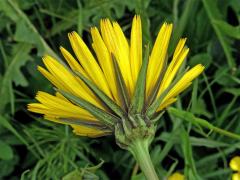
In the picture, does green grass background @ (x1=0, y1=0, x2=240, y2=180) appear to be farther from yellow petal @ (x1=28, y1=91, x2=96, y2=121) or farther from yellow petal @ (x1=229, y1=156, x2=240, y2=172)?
yellow petal @ (x1=28, y1=91, x2=96, y2=121)

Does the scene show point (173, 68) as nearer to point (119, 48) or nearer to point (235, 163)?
point (119, 48)

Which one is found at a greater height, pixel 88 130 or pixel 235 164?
pixel 88 130

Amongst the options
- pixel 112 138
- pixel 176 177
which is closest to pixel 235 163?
pixel 176 177

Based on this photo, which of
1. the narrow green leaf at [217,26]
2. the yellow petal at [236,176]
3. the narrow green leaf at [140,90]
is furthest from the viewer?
the narrow green leaf at [217,26]

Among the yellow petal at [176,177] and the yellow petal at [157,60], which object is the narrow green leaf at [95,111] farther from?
the yellow petal at [176,177]

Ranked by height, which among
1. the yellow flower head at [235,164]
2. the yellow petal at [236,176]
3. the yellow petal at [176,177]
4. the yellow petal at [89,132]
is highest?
the yellow petal at [89,132]

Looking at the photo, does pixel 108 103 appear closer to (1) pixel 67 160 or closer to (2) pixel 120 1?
(1) pixel 67 160

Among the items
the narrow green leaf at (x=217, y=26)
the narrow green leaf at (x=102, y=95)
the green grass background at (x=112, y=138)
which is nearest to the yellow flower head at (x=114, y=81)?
the narrow green leaf at (x=102, y=95)

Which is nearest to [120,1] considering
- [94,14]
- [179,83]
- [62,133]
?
[94,14]
